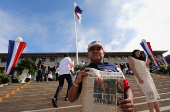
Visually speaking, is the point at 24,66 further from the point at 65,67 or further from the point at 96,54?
the point at 96,54

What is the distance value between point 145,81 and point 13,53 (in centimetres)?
826

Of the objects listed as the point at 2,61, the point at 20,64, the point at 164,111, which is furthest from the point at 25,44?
the point at 2,61

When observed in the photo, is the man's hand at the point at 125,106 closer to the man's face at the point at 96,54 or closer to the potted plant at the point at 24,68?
the man's face at the point at 96,54

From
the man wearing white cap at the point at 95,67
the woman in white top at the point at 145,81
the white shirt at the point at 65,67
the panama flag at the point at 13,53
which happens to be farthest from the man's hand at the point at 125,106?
the panama flag at the point at 13,53

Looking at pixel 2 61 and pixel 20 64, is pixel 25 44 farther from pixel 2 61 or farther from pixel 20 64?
pixel 2 61

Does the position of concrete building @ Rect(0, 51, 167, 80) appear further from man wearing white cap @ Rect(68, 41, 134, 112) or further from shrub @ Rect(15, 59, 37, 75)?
man wearing white cap @ Rect(68, 41, 134, 112)

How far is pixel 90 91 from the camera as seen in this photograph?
2.76 ft

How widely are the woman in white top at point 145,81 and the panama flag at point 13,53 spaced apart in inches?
305

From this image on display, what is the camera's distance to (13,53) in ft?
21.9

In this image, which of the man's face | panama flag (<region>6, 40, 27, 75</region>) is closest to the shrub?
panama flag (<region>6, 40, 27, 75</region>)

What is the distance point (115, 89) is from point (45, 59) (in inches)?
990

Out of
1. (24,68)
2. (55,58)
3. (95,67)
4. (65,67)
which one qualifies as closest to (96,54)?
(95,67)

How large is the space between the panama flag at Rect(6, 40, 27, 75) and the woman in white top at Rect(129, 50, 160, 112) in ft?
25.4

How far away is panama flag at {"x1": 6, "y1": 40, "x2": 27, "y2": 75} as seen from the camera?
639cm
